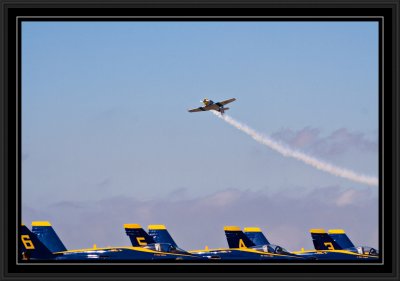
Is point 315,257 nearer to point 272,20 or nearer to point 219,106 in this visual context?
point 219,106

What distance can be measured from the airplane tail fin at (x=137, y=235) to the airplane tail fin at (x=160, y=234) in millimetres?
853

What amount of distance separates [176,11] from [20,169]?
7223mm

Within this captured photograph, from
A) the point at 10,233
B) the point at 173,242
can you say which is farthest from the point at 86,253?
the point at 10,233

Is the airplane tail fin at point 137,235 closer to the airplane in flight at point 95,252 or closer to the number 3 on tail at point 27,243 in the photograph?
the airplane in flight at point 95,252

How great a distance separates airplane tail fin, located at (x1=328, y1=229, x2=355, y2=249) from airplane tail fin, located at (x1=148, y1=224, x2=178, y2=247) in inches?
417

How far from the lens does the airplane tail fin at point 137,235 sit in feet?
206

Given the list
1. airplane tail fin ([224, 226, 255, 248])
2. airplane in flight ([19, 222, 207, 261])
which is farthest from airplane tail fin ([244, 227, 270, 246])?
airplane in flight ([19, 222, 207, 261])

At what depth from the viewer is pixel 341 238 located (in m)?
68.8

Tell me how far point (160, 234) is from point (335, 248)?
1121 centimetres

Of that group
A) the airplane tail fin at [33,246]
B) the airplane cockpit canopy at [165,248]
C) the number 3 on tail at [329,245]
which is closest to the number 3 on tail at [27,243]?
the airplane tail fin at [33,246]

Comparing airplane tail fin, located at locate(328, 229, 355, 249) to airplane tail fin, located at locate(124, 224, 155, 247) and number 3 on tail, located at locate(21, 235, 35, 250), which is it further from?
number 3 on tail, located at locate(21, 235, 35, 250)

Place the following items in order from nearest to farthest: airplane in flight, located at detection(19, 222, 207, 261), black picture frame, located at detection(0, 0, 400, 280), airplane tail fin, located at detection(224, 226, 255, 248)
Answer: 1. black picture frame, located at detection(0, 0, 400, 280)
2. airplane in flight, located at detection(19, 222, 207, 261)
3. airplane tail fin, located at detection(224, 226, 255, 248)

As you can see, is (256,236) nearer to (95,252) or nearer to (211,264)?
(95,252)

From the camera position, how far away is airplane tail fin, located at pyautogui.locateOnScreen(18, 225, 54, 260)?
57.7 metres
